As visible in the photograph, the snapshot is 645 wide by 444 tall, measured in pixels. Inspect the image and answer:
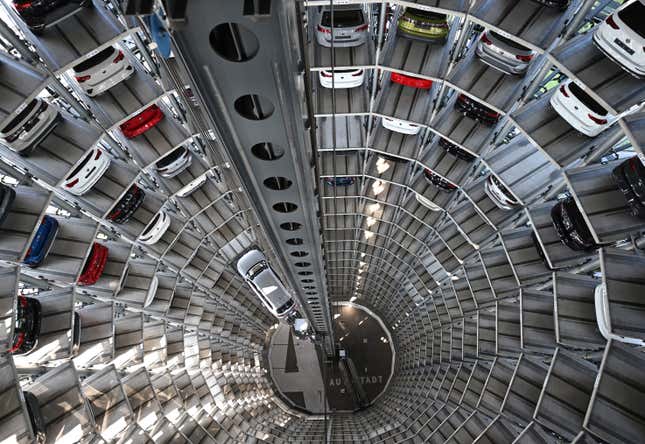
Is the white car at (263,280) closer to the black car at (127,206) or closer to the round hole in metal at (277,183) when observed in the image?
the black car at (127,206)

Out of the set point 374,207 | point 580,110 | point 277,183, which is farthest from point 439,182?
point 277,183

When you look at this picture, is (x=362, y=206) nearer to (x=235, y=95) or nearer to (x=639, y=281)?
(x=639, y=281)

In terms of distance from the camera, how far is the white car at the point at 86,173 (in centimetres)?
1189

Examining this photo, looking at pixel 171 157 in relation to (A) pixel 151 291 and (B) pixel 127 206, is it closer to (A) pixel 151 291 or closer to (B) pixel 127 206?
(B) pixel 127 206

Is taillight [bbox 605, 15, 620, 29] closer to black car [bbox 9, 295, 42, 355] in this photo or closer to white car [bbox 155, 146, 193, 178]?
white car [bbox 155, 146, 193, 178]

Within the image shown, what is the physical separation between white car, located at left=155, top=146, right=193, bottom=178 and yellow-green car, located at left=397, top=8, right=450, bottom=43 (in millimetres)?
9681

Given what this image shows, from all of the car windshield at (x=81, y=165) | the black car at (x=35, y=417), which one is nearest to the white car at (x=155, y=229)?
the car windshield at (x=81, y=165)

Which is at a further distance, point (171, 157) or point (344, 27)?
point (171, 157)

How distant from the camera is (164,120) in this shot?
1430 cm

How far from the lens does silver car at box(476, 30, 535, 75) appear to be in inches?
433

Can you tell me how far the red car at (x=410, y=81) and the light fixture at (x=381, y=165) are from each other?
4939mm

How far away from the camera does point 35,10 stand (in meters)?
9.03

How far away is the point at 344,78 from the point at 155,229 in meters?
10.2

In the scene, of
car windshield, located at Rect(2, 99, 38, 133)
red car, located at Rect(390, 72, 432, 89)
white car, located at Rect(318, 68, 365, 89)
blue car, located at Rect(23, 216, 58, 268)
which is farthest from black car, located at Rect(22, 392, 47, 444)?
red car, located at Rect(390, 72, 432, 89)
